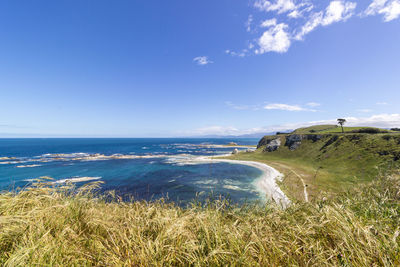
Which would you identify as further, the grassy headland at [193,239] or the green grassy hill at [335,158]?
the green grassy hill at [335,158]

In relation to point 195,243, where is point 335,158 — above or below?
below

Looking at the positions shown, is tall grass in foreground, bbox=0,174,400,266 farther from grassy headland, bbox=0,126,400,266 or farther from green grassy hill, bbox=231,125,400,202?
green grassy hill, bbox=231,125,400,202

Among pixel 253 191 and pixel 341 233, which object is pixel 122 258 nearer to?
pixel 341 233

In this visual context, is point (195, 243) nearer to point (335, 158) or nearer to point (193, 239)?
point (193, 239)

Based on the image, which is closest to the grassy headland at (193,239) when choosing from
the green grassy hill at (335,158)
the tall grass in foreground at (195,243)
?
the tall grass in foreground at (195,243)

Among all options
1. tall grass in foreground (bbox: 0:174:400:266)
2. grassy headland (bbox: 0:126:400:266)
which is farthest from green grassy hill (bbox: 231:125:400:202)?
tall grass in foreground (bbox: 0:174:400:266)

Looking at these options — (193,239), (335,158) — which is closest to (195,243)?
(193,239)

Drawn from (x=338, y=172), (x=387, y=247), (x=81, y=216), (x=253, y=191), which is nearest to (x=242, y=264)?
(x=387, y=247)

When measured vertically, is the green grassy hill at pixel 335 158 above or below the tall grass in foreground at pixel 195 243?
below

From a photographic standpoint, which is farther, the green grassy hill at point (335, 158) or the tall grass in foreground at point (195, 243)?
the green grassy hill at point (335, 158)

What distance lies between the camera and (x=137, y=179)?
35.8 m

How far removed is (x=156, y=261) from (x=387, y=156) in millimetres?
49094

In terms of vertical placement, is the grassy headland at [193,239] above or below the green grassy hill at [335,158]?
above

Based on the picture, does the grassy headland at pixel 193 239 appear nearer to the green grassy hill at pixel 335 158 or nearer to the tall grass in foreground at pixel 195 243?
the tall grass in foreground at pixel 195 243
